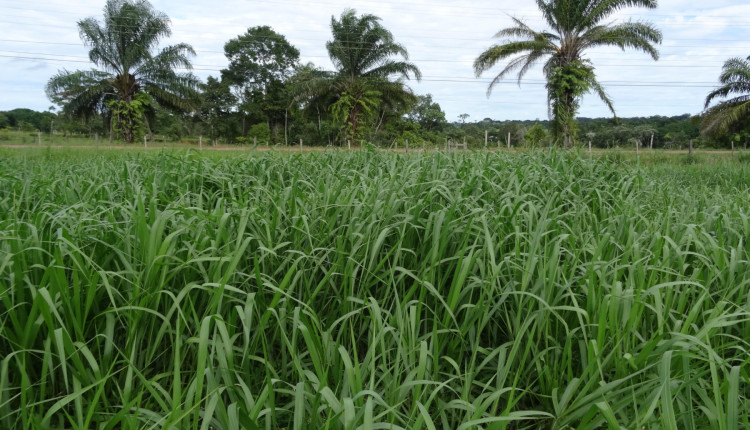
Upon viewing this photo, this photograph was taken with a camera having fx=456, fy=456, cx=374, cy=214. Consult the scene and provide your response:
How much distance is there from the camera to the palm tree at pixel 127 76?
22.1 m

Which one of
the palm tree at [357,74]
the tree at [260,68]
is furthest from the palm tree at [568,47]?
the tree at [260,68]

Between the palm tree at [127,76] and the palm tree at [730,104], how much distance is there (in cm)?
2584

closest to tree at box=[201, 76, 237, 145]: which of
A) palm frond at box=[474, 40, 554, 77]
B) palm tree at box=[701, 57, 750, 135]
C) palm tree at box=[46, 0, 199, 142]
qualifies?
palm tree at box=[46, 0, 199, 142]

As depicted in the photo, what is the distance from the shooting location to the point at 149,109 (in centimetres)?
2516

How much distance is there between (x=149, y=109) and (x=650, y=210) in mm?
27078

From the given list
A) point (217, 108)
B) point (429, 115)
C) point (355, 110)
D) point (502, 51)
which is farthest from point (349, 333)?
point (429, 115)

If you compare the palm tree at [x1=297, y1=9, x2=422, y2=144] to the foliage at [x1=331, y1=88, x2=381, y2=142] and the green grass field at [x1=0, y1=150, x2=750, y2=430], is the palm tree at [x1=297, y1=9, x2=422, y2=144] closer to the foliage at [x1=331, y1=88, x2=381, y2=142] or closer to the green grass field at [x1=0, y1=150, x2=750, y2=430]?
the foliage at [x1=331, y1=88, x2=381, y2=142]

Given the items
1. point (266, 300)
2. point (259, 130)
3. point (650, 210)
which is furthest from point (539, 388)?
point (259, 130)

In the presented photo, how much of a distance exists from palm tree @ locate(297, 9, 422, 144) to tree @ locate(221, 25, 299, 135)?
13036mm

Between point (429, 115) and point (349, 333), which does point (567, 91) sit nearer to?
point (349, 333)

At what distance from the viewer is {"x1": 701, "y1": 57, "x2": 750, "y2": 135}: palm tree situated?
69.3 feet

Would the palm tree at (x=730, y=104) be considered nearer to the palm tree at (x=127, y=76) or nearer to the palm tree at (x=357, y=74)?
the palm tree at (x=357, y=74)

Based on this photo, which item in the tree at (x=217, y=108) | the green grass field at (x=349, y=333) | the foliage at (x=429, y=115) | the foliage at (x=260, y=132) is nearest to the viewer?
the green grass field at (x=349, y=333)

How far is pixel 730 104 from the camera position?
22344 mm
